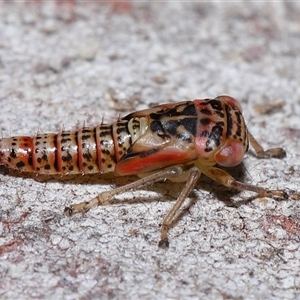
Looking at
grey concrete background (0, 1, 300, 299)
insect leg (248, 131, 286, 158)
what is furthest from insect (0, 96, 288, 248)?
insect leg (248, 131, 286, 158)

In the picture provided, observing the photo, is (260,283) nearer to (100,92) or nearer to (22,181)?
(22,181)

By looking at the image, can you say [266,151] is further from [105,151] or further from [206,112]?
[105,151]

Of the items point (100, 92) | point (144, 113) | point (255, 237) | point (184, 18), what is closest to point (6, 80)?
point (100, 92)

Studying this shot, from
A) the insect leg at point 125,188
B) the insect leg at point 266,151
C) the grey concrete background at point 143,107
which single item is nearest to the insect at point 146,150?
the insect leg at point 125,188

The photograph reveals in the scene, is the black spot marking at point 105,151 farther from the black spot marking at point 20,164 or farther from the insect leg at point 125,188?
the black spot marking at point 20,164

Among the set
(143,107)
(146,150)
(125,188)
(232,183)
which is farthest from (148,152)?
(143,107)
